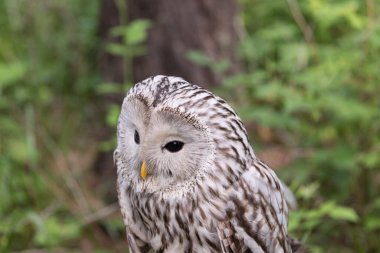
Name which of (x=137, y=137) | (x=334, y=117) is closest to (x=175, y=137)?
(x=137, y=137)

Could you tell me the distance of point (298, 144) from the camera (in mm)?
4734

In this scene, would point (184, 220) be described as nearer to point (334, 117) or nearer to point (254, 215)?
point (254, 215)

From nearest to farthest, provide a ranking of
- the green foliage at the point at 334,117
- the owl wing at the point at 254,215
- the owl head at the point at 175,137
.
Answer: the owl head at the point at 175,137 < the owl wing at the point at 254,215 < the green foliage at the point at 334,117

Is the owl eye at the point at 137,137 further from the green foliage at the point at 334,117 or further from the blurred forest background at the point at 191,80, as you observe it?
the green foliage at the point at 334,117

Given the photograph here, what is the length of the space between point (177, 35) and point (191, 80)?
1.04 feet

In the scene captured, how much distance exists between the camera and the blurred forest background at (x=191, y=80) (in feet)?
14.0

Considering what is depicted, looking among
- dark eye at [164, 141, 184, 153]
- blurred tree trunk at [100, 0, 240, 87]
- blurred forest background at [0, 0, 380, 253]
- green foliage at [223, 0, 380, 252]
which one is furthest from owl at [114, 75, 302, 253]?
blurred tree trunk at [100, 0, 240, 87]

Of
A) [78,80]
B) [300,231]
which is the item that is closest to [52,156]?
[78,80]

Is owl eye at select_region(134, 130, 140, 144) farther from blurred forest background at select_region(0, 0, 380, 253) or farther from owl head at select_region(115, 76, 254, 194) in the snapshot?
blurred forest background at select_region(0, 0, 380, 253)

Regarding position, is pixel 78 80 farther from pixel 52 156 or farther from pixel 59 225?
pixel 59 225

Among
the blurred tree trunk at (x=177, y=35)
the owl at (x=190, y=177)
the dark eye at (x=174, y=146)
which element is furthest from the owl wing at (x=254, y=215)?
the blurred tree trunk at (x=177, y=35)

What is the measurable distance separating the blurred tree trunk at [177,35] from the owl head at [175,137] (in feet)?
8.22

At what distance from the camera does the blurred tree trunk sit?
525 centimetres

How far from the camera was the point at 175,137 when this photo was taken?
2619 millimetres
